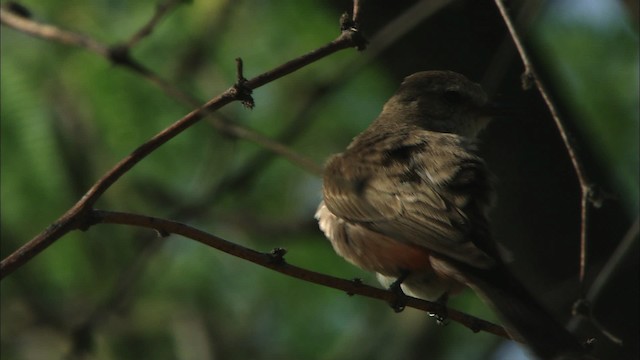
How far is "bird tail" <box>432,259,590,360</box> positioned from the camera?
13.9 feet

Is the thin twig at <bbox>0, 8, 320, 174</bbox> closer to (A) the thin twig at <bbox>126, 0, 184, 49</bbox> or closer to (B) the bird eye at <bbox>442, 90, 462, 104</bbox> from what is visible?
(A) the thin twig at <bbox>126, 0, 184, 49</bbox>

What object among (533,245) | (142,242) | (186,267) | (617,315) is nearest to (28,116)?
(142,242)

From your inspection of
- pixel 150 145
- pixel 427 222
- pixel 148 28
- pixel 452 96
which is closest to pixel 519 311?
pixel 427 222

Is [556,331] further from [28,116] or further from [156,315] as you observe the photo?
[156,315]

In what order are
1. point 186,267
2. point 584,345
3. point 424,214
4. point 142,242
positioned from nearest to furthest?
point 584,345
point 424,214
point 142,242
point 186,267

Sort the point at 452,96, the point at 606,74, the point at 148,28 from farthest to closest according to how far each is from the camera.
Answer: the point at 606,74 < the point at 452,96 < the point at 148,28

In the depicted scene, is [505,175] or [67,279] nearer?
[505,175]

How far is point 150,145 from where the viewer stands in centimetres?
390

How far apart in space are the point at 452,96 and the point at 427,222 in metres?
1.96

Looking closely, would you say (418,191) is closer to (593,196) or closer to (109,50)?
(593,196)

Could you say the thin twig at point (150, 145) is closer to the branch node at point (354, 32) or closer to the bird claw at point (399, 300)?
the branch node at point (354, 32)

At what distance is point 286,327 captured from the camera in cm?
856

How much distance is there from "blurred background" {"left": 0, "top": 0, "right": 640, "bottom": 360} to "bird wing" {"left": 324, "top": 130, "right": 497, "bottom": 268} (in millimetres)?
927

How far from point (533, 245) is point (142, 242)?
8.43 feet
